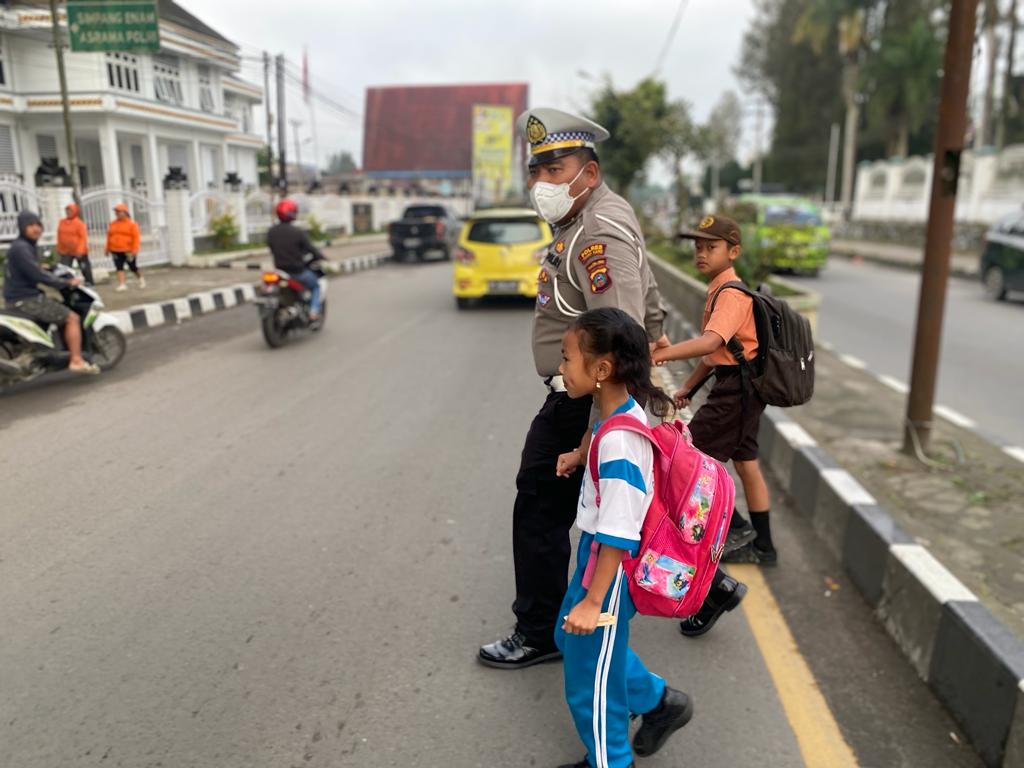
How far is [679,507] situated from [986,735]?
130 cm

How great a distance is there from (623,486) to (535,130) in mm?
1283

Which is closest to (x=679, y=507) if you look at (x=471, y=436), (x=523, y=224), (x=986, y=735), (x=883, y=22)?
(x=986, y=735)

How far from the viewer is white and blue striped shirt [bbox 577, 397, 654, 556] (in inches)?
76.2

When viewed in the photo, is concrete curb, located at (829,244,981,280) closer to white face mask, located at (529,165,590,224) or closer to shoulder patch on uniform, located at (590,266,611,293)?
white face mask, located at (529,165,590,224)

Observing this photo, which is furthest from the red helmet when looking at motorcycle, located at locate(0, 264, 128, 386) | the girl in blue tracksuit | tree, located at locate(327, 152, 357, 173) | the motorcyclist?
tree, located at locate(327, 152, 357, 173)

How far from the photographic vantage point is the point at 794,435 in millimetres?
4918

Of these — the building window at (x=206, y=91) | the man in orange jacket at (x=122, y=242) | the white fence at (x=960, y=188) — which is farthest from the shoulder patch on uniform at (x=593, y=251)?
the building window at (x=206, y=91)

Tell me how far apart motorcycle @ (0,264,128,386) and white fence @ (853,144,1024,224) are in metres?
14.5

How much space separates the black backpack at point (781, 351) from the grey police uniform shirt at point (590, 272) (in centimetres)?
56

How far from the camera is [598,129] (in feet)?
8.77

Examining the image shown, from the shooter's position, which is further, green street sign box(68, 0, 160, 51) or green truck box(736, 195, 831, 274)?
green street sign box(68, 0, 160, 51)

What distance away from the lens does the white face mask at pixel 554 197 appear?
259 cm

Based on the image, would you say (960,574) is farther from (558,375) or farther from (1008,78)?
(1008,78)

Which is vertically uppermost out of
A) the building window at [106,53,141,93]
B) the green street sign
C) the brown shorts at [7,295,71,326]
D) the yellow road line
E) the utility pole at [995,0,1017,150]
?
the utility pole at [995,0,1017,150]
